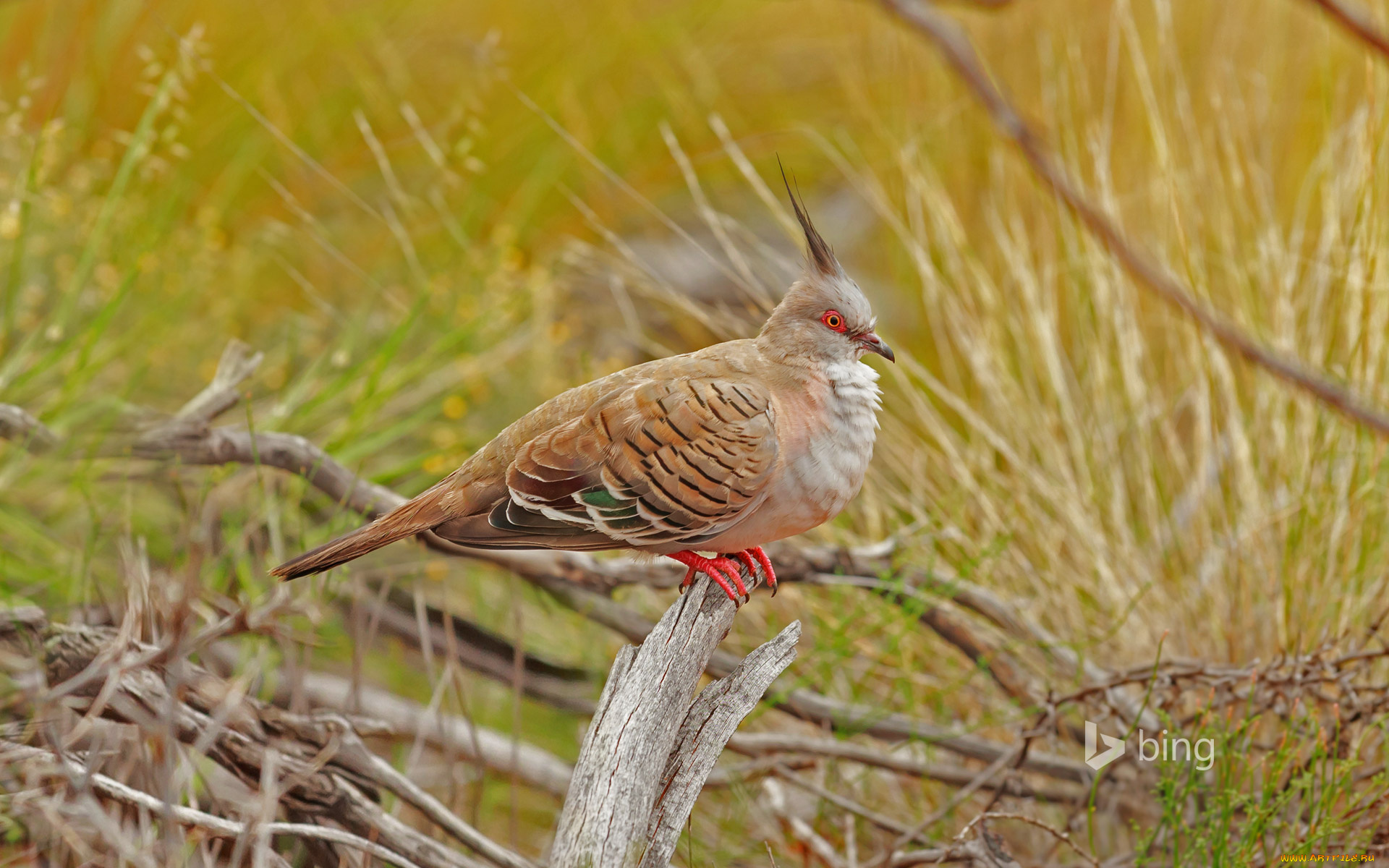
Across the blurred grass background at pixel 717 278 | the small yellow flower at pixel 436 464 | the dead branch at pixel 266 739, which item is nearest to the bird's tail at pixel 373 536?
the dead branch at pixel 266 739

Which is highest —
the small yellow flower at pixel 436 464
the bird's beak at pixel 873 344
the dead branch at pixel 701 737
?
the bird's beak at pixel 873 344

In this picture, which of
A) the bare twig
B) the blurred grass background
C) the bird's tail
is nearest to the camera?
the bare twig

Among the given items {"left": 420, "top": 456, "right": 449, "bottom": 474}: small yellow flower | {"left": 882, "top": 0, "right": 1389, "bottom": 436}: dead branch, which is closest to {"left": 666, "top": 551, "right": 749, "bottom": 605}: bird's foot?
{"left": 420, "top": 456, "right": 449, "bottom": 474}: small yellow flower

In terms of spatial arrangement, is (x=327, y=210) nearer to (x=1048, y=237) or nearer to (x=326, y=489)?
(x=326, y=489)

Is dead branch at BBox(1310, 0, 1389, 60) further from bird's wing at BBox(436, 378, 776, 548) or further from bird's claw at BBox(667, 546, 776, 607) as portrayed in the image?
bird's claw at BBox(667, 546, 776, 607)

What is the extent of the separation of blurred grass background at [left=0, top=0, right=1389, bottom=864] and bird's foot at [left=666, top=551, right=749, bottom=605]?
67 centimetres

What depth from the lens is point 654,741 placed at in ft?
7.00

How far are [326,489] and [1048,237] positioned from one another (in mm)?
3079

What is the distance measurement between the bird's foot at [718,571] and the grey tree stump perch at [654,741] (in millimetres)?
168

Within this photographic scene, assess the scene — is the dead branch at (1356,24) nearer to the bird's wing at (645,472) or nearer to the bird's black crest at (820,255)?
the bird's wing at (645,472)

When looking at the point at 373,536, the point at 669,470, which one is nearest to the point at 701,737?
the point at 669,470

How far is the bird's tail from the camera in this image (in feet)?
7.56

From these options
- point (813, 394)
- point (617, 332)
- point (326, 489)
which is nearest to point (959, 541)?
point (813, 394)

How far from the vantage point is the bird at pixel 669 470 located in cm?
243
